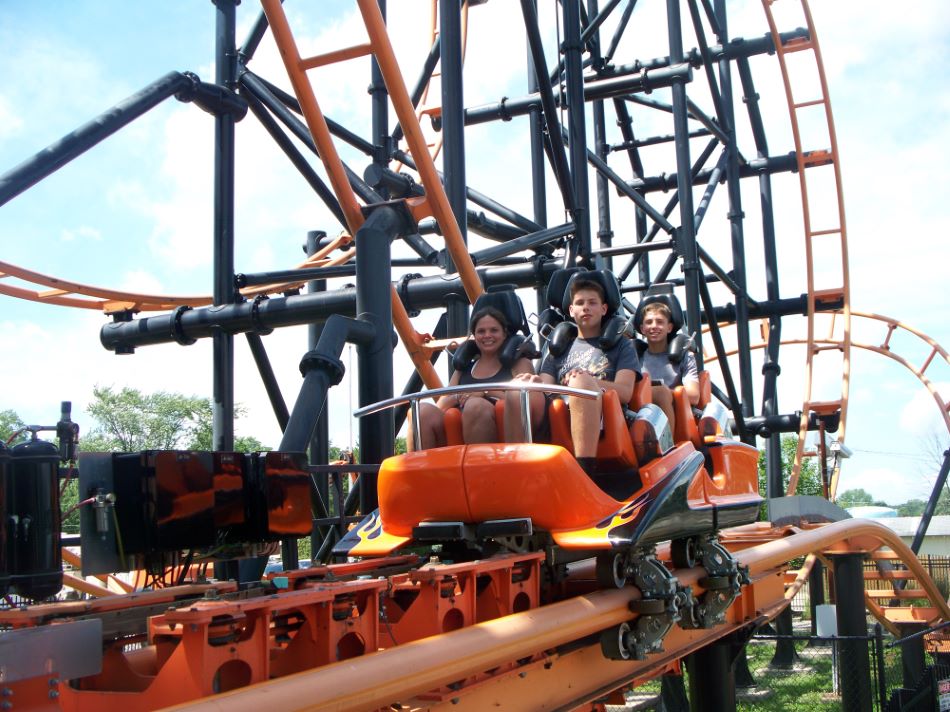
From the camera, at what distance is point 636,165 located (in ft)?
42.8

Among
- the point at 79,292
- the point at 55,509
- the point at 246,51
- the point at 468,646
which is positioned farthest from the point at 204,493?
the point at 79,292

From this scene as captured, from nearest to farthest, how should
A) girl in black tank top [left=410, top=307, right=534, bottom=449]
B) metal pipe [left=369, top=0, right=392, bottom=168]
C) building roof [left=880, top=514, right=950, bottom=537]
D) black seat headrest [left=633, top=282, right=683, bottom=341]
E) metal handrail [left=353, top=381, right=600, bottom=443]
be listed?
metal handrail [left=353, top=381, right=600, bottom=443]
girl in black tank top [left=410, top=307, right=534, bottom=449]
black seat headrest [left=633, top=282, right=683, bottom=341]
metal pipe [left=369, top=0, right=392, bottom=168]
building roof [left=880, top=514, right=950, bottom=537]

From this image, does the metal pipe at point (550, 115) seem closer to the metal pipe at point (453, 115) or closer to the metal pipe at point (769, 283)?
the metal pipe at point (453, 115)


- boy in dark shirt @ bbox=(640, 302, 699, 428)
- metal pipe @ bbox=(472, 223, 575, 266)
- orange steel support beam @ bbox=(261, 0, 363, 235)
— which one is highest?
orange steel support beam @ bbox=(261, 0, 363, 235)

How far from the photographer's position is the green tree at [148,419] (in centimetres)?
3600

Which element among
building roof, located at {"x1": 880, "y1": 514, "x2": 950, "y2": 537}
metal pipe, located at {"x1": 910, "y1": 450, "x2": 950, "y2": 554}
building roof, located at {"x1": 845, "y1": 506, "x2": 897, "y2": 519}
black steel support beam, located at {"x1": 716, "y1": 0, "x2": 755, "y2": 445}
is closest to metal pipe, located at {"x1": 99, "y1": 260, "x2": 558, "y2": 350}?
black steel support beam, located at {"x1": 716, "y1": 0, "x2": 755, "y2": 445}

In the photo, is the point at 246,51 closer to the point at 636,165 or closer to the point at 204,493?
the point at 204,493

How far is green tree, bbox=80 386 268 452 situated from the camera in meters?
36.0

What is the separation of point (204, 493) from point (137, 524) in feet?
0.78

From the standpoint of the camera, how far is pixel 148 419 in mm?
37844

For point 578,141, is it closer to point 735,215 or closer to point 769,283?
point 735,215

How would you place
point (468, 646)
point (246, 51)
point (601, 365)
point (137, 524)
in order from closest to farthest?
point (468, 646)
point (137, 524)
point (601, 365)
point (246, 51)

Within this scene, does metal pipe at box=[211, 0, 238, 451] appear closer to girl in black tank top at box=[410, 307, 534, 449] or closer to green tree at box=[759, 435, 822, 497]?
girl in black tank top at box=[410, 307, 534, 449]

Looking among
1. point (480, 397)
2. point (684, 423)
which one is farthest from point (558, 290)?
point (480, 397)
